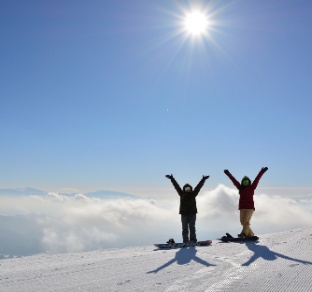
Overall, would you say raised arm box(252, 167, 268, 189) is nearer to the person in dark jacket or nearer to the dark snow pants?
the person in dark jacket

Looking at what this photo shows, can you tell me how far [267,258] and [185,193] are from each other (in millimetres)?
7625

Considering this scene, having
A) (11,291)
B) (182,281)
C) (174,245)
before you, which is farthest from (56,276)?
(174,245)

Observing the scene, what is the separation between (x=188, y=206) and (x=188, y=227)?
897 mm

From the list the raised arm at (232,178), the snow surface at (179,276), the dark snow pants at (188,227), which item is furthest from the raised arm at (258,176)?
the snow surface at (179,276)

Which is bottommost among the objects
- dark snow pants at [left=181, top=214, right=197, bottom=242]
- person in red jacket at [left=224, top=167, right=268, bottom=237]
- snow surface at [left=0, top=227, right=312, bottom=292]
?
snow surface at [left=0, top=227, right=312, bottom=292]

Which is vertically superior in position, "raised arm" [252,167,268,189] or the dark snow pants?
"raised arm" [252,167,268,189]

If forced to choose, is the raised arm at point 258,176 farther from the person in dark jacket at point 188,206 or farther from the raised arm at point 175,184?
the raised arm at point 175,184

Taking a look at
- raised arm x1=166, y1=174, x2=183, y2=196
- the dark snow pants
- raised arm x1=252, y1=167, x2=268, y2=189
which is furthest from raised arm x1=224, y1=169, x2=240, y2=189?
the dark snow pants

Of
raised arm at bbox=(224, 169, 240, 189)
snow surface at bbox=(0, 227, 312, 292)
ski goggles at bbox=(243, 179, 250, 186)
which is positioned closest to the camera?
snow surface at bbox=(0, 227, 312, 292)

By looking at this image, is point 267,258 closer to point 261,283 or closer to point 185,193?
point 261,283

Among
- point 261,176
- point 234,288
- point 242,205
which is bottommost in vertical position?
point 234,288

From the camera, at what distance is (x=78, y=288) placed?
4.36m

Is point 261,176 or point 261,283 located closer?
point 261,283

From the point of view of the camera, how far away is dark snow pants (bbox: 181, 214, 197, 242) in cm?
1366
